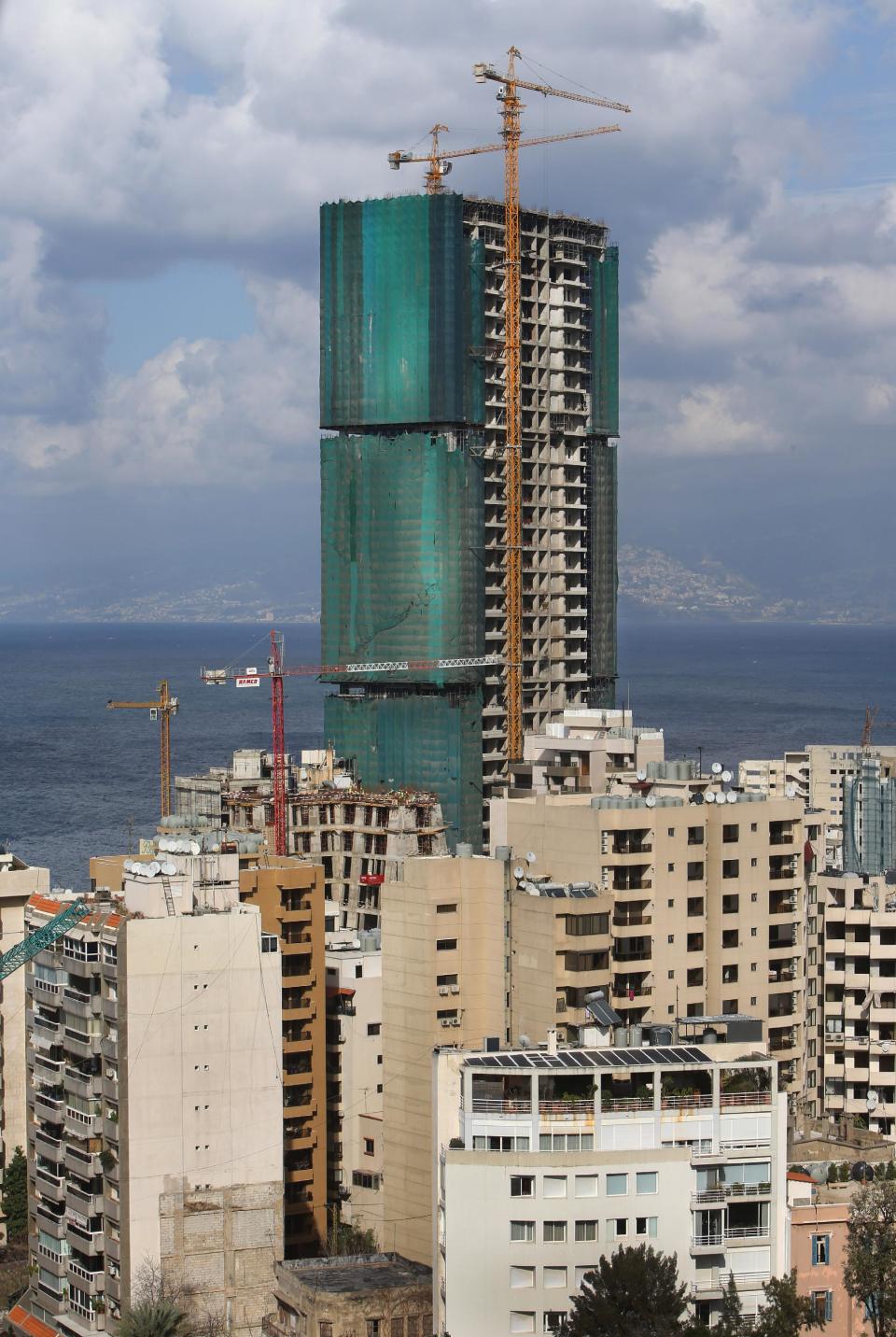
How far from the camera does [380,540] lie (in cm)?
11750

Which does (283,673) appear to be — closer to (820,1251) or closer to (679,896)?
(679,896)

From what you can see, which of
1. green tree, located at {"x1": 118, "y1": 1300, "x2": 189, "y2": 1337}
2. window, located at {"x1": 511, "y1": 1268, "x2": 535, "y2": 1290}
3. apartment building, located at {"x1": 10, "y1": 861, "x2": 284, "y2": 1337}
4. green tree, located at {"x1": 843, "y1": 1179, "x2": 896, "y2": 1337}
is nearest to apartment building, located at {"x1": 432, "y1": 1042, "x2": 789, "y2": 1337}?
window, located at {"x1": 511, "y1": 1268, "x2": 535, "y2": 1290}

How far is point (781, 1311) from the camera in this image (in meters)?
45.3

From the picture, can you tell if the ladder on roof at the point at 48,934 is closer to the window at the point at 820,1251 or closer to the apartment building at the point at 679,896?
the apartment building at the point at 679,896

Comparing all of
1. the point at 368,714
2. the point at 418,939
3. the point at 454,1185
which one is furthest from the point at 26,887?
the point at 368,714

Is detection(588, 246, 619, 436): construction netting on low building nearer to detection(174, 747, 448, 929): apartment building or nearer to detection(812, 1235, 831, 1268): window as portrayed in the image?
detection(174, 747, 448, 929): apartment building

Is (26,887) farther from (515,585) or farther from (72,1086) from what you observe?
(515,585)

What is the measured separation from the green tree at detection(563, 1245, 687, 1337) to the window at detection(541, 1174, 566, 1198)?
1.49 meters

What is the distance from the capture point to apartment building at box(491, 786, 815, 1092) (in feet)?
212

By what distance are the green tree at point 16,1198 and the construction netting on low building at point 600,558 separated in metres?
62.0

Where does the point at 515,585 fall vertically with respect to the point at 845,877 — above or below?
above

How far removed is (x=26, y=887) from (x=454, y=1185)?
31.0 metres

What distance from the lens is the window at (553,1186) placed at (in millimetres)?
44812

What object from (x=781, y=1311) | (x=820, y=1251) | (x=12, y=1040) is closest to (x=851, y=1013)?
(x=12, y=1040)
